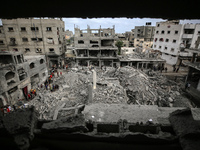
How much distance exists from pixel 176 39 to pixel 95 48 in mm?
21300

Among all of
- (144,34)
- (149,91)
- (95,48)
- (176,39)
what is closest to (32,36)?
(95,48)

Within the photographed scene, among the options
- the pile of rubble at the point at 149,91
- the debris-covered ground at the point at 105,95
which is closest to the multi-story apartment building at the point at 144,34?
the pile of rubble at the point at 149,91

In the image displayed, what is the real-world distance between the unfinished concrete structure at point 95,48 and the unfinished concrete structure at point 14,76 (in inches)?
537

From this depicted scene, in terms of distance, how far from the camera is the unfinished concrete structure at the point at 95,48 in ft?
98.1

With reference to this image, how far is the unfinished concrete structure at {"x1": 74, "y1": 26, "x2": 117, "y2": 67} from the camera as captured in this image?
29.9 meters

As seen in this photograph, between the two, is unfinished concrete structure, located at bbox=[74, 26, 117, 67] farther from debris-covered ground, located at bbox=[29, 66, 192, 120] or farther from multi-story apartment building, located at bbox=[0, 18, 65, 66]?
debris-covered ground, located at bbox=[29, 66, 192, 120]

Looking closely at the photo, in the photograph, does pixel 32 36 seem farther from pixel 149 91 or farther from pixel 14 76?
pixel 149 91

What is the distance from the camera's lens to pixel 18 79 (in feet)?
52.4

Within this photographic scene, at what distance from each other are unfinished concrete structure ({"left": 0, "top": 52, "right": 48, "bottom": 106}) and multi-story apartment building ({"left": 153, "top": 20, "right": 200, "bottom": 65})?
109 feet

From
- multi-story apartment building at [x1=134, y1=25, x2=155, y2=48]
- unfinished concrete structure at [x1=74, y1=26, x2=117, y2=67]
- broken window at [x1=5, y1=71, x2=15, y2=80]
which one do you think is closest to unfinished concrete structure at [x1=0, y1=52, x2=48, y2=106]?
broken window at [x1=5, y1=71, x2=15, y2=80]

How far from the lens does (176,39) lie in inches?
1216

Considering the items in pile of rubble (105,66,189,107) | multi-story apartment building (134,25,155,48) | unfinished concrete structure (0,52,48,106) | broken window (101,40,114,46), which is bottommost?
pile of rubble (105,66,189,107)

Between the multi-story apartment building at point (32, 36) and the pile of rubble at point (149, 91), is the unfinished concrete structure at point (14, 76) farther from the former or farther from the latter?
the pile of rubble at point (149, 91)

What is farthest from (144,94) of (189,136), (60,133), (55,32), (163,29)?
(163,29)
